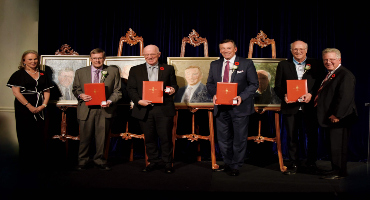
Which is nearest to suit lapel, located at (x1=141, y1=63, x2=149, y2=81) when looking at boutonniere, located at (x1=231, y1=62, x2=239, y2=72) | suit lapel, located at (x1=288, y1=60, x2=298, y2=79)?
boutonniere, located at (x1=231, y1=62, x2=239, y2=72)

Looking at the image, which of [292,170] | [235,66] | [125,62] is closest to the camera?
[235,66]

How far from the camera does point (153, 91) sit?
11.4ft

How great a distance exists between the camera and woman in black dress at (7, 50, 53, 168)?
3797 millimetres

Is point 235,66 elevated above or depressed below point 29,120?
above

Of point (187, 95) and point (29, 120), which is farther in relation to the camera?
point (187, 95)

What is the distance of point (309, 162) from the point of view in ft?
12.2

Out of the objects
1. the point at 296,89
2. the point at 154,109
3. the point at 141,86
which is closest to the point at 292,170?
the point at 296,89

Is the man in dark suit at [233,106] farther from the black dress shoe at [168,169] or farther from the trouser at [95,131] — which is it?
the trouser at [95,131]

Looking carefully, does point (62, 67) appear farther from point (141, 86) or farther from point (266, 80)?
point (266, 80)

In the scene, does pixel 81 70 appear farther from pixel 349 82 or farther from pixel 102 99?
pixel 349 82

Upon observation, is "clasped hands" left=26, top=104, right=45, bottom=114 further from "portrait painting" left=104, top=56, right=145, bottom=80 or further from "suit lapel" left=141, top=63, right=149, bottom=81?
"suit lapel" left=141, top=63, right=149, bottom=81

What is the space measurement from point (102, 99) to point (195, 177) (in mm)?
1447

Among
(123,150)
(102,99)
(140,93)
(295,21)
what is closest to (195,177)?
(140,93)

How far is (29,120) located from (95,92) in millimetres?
1008
